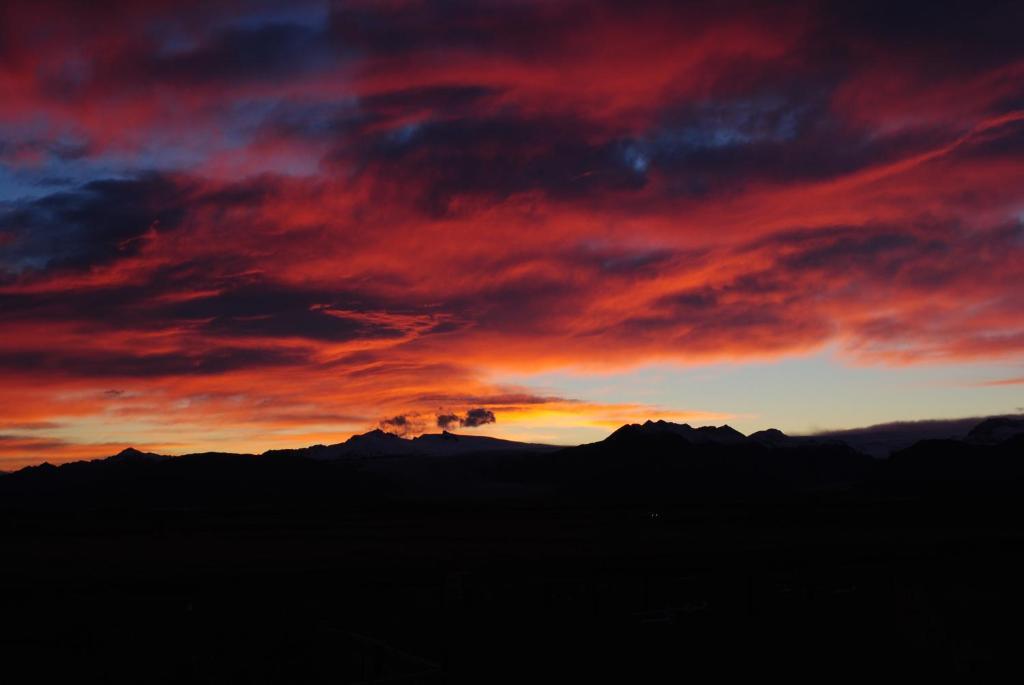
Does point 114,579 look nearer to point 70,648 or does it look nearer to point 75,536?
point 70,648

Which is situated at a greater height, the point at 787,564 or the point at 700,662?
the point at 787,564

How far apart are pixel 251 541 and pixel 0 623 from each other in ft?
245

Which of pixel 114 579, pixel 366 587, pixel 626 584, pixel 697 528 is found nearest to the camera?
pixel 366 587

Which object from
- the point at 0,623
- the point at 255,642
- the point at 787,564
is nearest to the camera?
the point at 787,564

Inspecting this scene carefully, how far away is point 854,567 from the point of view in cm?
1468

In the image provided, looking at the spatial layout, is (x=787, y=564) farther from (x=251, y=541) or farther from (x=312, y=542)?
→ (x=251, y=541)

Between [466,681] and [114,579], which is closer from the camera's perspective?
[466,681]

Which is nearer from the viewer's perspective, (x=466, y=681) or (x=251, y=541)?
(x=466, y=681)

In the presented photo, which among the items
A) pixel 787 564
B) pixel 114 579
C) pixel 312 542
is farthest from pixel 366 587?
pixel 312 542

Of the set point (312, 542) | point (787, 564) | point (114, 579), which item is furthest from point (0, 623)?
point (312, 542)

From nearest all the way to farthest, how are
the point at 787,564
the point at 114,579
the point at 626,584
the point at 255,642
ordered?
the point at 787,564, the point at 255,642, the point at 626,584, the point at 114,579

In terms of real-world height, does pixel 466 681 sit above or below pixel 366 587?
below

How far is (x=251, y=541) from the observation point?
92.1m

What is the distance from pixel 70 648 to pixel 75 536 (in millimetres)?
104131
